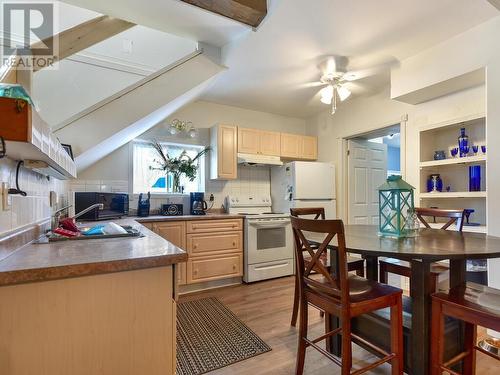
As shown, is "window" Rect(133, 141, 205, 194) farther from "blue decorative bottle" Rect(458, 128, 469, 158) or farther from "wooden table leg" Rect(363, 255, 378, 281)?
"blue decorative bottle" Rect(458, 128, 469, 158)

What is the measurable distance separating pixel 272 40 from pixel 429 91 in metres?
1.67

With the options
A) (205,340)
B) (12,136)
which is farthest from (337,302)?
(12,136)

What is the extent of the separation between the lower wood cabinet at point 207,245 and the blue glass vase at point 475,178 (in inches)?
97.3

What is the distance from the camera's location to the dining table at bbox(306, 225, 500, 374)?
A: 48.9 inches

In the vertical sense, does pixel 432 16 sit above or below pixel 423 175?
above

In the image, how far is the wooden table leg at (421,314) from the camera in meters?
1.39

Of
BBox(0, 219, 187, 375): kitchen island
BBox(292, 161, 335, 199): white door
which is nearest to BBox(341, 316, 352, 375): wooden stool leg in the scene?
BBox(0, 219, 187, 375): kitchen island

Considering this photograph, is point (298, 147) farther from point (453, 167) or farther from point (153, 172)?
point (153, 172)

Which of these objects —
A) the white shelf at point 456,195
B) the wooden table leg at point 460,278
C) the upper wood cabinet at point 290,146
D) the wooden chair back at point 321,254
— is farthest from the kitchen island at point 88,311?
the upper wood cabinet at point 290,146

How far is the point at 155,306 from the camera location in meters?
0.98

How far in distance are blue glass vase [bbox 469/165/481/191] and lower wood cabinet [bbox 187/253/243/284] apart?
101 inches

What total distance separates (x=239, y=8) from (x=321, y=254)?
1955 mm

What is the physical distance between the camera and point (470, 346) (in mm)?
1486

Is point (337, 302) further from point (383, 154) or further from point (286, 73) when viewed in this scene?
point (383, 154)
